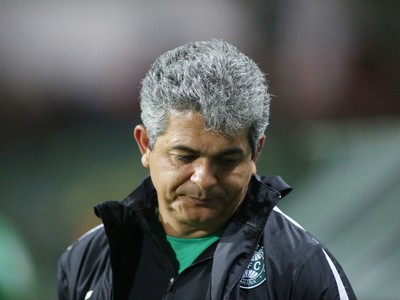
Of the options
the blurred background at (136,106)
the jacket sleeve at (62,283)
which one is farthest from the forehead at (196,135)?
the blurred background at (136,106)

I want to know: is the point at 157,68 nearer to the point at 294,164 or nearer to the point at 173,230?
the point at 173,230

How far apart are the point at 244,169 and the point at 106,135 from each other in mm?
1972

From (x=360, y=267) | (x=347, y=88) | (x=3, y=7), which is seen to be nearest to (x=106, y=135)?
(x=3, y=7)

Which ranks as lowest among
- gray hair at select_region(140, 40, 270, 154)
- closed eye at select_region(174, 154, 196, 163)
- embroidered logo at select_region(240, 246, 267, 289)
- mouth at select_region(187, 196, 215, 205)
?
embroidered logo at select_region(240, 246, 267, 289)

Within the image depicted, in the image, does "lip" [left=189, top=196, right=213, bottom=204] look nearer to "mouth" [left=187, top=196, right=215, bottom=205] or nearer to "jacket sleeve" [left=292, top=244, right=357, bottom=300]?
"mouth" [left=187, top=196, right=215, bottom=205]

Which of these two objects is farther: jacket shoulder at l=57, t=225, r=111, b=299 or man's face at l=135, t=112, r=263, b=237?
jacket shoulder at l=57, t=225, r=111, b=299

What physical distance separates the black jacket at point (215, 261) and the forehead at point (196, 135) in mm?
162

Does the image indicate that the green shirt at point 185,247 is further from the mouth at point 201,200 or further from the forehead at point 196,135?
the forehead at point 196,135

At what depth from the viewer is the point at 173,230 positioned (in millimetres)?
1598

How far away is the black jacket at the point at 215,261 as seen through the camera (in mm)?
1418

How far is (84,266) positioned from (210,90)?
0.52 meters

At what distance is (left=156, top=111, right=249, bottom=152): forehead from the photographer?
1.40m

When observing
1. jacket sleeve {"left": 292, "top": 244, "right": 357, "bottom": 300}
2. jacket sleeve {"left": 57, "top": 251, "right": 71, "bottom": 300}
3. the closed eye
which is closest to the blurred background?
jacket sleeve {"left": 57, "top": 251, "right": 71, "bottom": 300}

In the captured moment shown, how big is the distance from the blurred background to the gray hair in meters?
1.46
